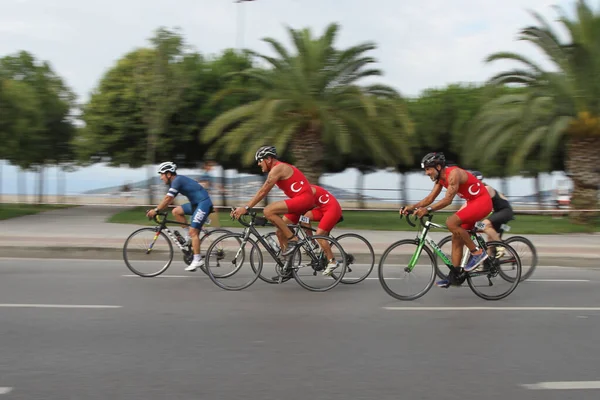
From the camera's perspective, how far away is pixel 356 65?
20.5 m

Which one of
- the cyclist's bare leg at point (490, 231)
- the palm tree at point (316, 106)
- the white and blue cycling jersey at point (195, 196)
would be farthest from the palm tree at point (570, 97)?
the white and blue cycling jersey at point (195, 196)

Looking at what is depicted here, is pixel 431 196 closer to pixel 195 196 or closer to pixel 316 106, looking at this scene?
pixel 195 196

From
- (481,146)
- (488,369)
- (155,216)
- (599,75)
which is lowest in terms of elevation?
(488,369)

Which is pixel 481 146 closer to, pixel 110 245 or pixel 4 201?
pixel 110 245

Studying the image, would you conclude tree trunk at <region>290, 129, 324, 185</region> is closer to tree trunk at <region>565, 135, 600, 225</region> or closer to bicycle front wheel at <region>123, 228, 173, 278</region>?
tree trunk at <region>565, 135, 600, 225</region>

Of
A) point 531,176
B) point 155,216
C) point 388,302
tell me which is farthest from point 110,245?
point 531,176

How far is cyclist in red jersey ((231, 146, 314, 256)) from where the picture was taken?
8.93 m

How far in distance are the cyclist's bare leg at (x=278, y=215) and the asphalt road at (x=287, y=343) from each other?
2.57 ft

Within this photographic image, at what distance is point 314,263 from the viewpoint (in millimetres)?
9141

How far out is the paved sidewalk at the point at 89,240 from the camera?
503 inches

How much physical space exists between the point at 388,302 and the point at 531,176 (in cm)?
3067

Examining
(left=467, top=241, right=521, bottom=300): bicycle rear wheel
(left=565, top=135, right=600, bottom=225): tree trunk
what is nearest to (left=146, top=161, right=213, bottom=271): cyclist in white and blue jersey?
(left=467, top=241, right=521, bottom=300): bicycle rear wheel

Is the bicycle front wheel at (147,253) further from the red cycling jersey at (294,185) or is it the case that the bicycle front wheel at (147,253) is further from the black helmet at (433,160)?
the black helmet at (433,160)

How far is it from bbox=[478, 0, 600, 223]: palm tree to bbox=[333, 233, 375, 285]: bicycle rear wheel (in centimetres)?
1124
